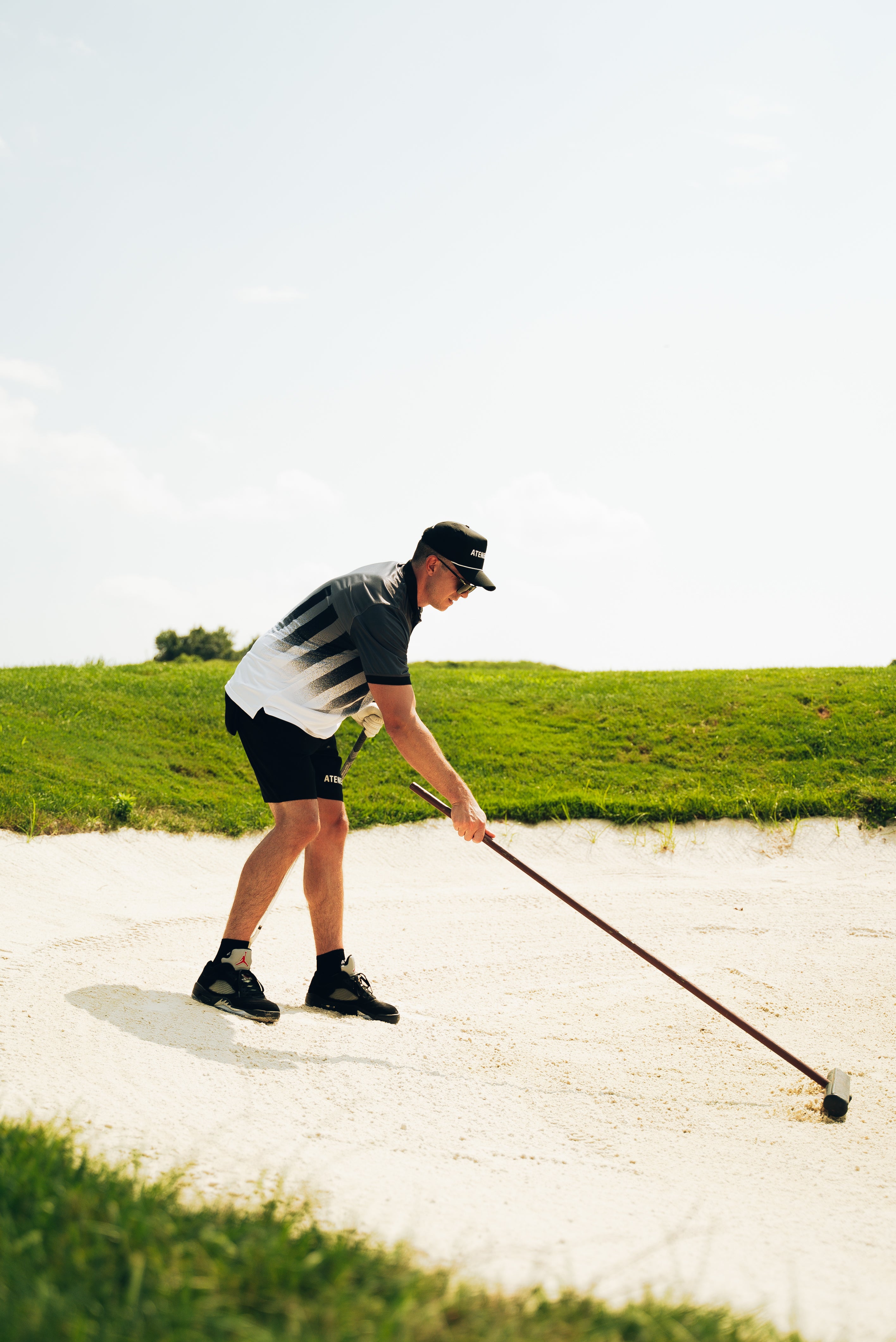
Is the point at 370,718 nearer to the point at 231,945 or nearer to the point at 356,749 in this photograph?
the point at 356,749

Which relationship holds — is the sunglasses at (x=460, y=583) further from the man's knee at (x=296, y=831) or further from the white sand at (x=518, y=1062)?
the white sand at (x=518, y=1062)

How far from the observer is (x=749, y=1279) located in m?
2.74

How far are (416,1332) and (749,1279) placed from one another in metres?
1.34

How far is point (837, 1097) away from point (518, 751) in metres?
7.26

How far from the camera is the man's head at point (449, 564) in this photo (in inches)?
185

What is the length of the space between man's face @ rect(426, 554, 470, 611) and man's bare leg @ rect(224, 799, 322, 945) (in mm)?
1153

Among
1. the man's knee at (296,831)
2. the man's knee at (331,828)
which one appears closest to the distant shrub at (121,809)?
the man's knee at (331,828)

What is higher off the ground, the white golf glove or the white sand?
the white golf glove

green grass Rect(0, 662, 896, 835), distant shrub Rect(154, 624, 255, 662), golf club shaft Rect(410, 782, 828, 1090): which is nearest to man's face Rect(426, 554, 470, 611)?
golf club shaft Rect(410, 782, 828, 1090)

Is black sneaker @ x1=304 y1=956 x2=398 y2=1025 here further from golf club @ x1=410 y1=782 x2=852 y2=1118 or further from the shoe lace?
golf club @ x1=410 y1=782 x2=852 y2=1118

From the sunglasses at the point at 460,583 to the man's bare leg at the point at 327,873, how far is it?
1.24 meters

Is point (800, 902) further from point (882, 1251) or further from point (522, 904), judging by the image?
point (882, 1251)

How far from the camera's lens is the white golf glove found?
16.8 ft

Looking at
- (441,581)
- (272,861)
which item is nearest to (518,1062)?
(272,861)
